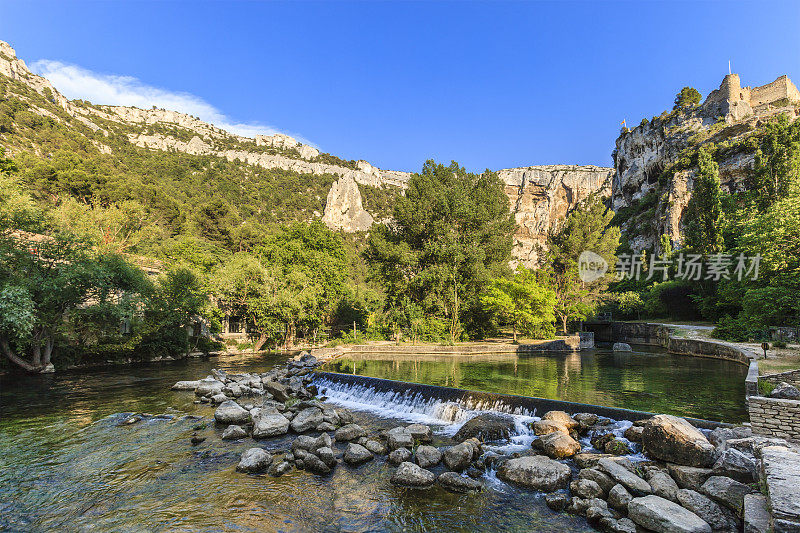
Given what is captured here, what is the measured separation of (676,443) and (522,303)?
21.2 metres

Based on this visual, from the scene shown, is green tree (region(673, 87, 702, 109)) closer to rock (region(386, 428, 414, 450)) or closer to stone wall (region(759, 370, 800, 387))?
stone wall (region(759, 370, 800, 387))

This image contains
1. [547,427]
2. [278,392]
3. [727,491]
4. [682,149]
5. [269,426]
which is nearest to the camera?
[727,491]

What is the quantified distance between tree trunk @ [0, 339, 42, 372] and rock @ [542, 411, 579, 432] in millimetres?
22598

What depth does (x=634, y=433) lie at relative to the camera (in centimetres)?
766

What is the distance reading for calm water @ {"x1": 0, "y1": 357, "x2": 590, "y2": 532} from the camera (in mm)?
5172

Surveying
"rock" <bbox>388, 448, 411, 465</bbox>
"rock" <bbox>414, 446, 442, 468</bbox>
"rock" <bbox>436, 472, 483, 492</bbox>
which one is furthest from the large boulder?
"rock" <bbox>436, 472, 483, 492</bbox>

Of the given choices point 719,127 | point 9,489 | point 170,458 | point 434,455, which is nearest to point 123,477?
point 170,458

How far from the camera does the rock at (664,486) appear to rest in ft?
17.7

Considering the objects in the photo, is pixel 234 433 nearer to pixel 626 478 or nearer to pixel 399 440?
pixel 399 440

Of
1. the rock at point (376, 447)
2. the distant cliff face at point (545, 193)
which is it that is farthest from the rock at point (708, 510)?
the distant cliff face at point (545, 193)

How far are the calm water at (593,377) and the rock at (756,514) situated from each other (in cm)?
526

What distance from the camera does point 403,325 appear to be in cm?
2739

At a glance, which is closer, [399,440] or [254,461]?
[254,461]

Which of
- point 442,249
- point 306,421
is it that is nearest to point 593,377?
point 306,421
